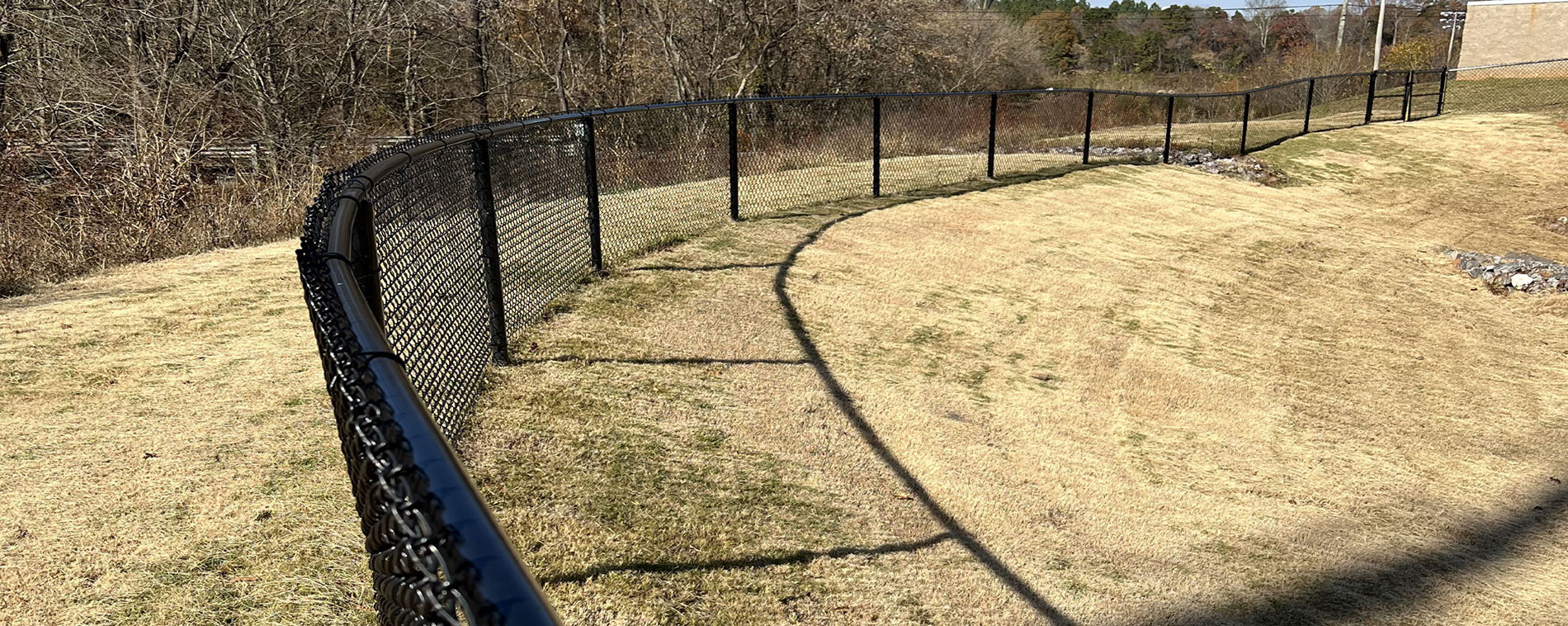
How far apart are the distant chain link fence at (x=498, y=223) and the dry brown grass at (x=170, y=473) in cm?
65

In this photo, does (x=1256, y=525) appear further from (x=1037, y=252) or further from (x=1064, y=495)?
(x=1037, y=252)

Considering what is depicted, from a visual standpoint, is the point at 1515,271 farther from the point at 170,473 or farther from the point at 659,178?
the point at 170,473

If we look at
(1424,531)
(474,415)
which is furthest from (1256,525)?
(474,415)

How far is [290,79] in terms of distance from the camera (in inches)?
607

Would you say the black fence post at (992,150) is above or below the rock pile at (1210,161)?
above

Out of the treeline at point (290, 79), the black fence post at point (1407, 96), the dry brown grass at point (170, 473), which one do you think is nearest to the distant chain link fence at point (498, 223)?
the dry brown grass at point (170, 473)

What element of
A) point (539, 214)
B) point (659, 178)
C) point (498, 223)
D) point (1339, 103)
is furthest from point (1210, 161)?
point (1339, 103)

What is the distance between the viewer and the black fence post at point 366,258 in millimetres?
2766

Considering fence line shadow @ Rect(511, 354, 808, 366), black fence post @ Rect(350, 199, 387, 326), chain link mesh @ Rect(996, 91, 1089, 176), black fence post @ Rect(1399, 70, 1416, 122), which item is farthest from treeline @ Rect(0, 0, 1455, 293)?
black fence post @ Rect(1399, 70, 1416, 122)

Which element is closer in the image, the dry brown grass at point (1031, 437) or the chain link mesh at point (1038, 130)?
the dry brown grass at point (1031, 437)

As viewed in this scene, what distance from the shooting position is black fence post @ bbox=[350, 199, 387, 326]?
2.77 metres

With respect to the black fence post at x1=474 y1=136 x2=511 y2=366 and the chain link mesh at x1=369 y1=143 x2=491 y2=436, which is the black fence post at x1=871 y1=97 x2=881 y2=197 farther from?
the chain link mesh at x1=369 y1=143 x2=491 y2=436

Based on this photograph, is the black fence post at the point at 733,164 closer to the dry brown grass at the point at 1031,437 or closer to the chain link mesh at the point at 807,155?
the dry brown grass at the point at 1031,437

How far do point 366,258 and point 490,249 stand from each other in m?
2.50
